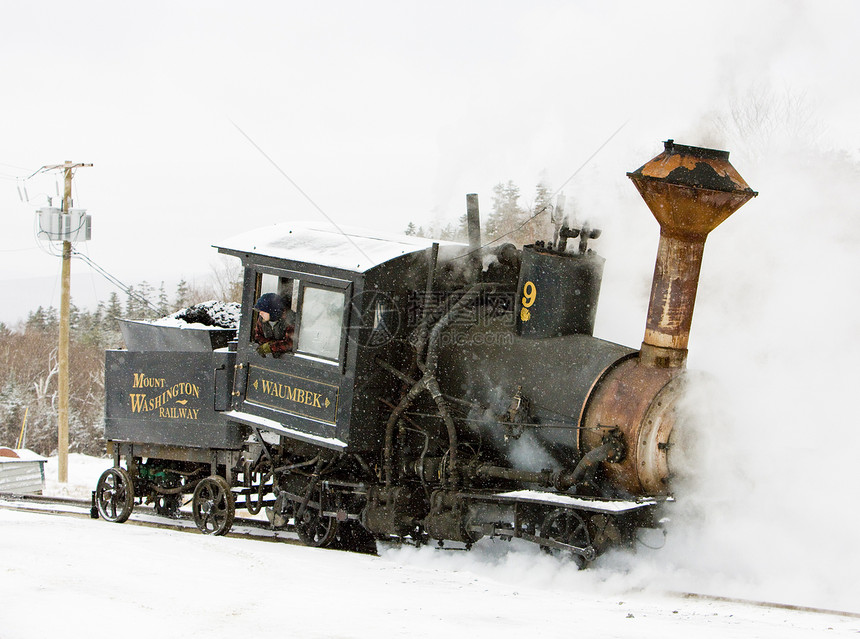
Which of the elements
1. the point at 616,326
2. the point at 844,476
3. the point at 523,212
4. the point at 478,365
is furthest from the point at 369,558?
the point at 523,212

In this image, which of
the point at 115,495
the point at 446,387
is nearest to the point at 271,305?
the point at 446,387

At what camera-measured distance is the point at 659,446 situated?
6.67m

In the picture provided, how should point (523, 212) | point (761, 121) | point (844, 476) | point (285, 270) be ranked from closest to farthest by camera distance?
A: point (844, 476) < point (285, 270) < point (761, 121) < point (523, 212)

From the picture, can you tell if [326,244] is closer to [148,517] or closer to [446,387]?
[446,387]

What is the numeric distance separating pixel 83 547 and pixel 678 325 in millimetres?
4822

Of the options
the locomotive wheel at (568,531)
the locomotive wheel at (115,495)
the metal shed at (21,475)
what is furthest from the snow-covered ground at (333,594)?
the metal shed at (21,475)

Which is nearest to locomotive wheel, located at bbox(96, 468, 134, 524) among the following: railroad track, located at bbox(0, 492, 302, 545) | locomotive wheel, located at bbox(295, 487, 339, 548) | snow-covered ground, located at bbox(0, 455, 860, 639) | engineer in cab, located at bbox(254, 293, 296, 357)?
railroad track, located at bbox(0, 492, 302, 545)

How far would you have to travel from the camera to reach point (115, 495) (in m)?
10.2

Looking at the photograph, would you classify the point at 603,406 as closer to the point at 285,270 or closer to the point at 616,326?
the point at 616,326

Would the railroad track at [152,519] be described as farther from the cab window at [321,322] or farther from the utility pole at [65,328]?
the utility pole at [65,328]

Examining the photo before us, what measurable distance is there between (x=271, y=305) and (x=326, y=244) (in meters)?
0.77

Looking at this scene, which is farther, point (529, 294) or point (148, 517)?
point (148, 517)

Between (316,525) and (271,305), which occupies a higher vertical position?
(271,305)

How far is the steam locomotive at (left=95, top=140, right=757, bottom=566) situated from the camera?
667 centimetres
